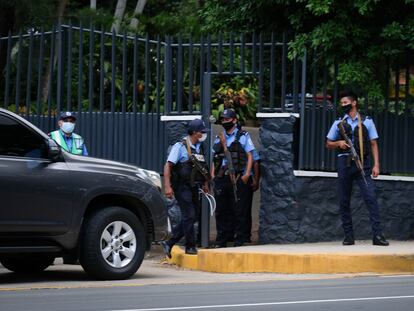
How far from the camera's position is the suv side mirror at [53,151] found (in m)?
11.0

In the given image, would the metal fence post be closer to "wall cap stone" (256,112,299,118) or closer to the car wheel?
"wall cap stone" (256,112,299,118)

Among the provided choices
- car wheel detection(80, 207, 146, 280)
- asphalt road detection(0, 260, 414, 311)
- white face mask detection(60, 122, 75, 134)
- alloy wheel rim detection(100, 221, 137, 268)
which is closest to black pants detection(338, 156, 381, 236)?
asphalt road detection(0, 260, 414, 311)

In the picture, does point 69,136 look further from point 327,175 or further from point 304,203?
point 327,175

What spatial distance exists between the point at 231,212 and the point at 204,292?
3904mm

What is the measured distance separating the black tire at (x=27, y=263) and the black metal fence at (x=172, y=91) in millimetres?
2989

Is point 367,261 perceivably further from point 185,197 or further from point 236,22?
point 236,22

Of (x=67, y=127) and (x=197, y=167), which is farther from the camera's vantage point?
(x=67, y=127)

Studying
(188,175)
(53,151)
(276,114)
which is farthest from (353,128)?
(53,151)

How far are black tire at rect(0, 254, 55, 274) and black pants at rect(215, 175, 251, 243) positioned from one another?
262 cm

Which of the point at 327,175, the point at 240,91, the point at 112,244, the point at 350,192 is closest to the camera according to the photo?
the point at 112,244

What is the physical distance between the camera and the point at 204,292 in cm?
1030

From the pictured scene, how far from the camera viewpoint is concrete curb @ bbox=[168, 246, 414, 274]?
1223 cm

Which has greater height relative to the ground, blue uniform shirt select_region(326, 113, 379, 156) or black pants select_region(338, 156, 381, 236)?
blue uniform shirt select_region(326, 113, 379, 156)

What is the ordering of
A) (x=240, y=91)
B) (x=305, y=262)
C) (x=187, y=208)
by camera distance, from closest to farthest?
(x=305, y=262), (x=187, y=208), (x=240, y=91)
